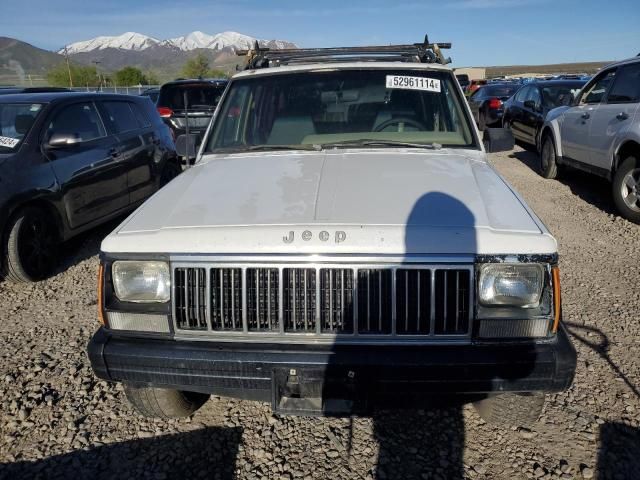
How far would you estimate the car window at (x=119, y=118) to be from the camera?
244 inches

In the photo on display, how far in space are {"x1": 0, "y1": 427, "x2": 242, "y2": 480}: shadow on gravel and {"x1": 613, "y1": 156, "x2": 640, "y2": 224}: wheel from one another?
574 cm

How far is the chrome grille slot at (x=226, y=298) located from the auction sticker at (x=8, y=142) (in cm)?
376

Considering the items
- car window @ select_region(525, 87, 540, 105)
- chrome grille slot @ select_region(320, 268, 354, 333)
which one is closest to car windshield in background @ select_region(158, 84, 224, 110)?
car window @ select_region(525, 87, 540, 105)

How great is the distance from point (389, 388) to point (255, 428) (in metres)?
1.03

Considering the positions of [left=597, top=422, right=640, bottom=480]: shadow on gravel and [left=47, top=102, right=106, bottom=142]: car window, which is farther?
[left=47, top=102, right=106, bottom=142]: car window

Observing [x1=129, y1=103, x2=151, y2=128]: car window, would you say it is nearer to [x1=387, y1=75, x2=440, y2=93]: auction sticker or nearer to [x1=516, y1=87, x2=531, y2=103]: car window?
[x1=387, y1=75, x2=440, y2=93]: auction sticker

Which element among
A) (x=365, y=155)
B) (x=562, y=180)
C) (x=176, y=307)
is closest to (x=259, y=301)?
(x=176, y=307)

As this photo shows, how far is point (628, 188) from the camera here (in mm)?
6367

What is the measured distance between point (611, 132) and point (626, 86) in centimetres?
60

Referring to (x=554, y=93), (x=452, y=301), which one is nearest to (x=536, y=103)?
(x=554, y=93)

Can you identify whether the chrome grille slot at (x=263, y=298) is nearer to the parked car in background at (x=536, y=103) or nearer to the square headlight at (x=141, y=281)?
the square headlight at (x=141, y=281)

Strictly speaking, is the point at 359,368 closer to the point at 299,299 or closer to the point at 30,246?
the point at 299,299

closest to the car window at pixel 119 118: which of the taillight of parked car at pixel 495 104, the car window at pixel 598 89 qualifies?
the car window at pixel 598 89

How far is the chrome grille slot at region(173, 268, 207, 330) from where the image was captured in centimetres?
223
